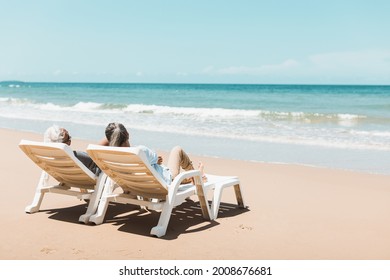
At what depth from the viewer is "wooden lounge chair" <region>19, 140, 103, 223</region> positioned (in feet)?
16.4

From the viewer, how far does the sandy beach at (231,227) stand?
14.4 feet

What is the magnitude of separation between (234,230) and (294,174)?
3.46m

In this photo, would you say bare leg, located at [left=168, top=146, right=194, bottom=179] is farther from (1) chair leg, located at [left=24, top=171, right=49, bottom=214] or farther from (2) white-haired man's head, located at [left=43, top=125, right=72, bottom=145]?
(1) chair leg, located at [left=24, top=171, right=49, bottom=214]

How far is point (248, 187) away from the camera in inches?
288

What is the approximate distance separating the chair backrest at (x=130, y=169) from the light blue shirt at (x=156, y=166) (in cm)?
14

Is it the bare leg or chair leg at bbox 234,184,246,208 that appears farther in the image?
chair leg at bbox 234,184,246,208

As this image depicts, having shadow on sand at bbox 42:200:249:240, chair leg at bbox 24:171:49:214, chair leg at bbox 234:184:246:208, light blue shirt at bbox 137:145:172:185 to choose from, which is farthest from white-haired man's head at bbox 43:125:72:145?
chair leg at bbox 234:184:246:208

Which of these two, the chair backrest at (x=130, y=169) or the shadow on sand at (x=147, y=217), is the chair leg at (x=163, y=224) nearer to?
the shadow on sand at (x=147, y=217)

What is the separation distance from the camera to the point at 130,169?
475cm

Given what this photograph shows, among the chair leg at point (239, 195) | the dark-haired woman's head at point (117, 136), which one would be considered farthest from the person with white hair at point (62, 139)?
the chair leg at point (239, 195)

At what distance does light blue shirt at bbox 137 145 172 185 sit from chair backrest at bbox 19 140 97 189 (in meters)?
0.74

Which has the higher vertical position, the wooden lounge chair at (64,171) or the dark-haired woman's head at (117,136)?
the dark-haired woman's head at (117,136)
